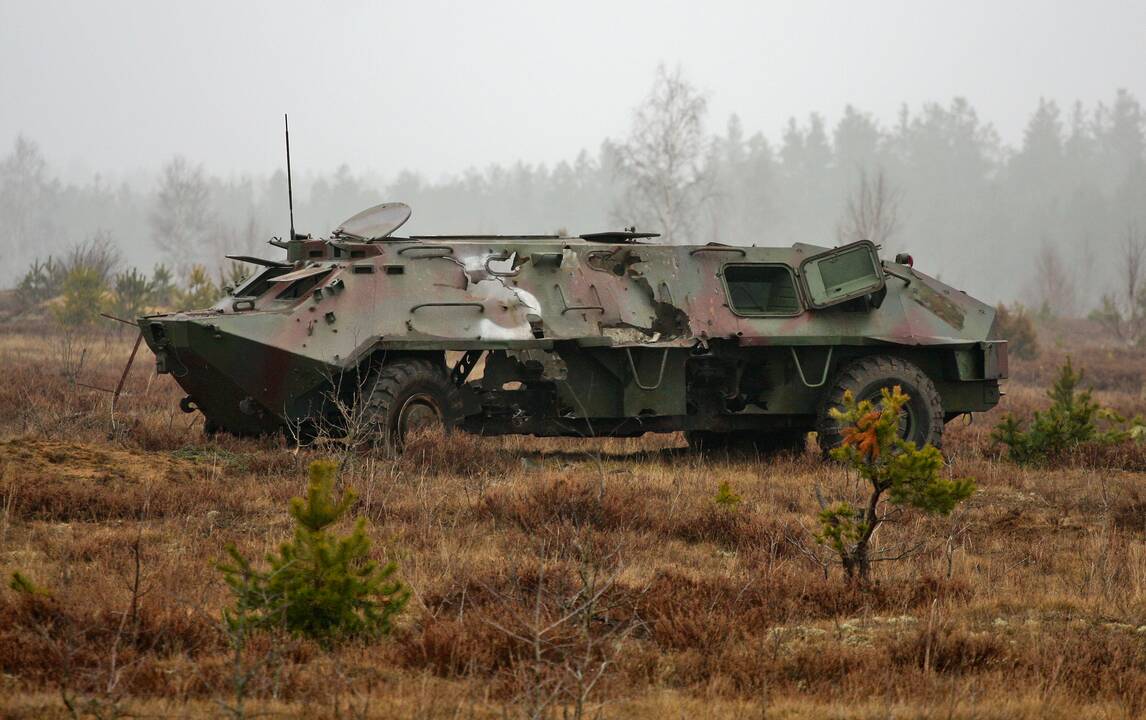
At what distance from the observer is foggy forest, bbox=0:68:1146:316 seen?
293ft

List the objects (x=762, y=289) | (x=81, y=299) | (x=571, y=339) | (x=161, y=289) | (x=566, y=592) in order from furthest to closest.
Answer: (x=161, y=289) < (x=81, y=299) < (x=762, y=289) < (x=571, y=339) < (x=566, y=592)

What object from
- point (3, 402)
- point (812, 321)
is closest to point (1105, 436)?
point (812, 321)

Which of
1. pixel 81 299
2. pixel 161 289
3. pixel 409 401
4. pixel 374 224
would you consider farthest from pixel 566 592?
pixel 161 289

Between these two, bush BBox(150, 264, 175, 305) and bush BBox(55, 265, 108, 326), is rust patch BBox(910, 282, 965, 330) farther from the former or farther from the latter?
bush BBox(150, 264, 175, 305)

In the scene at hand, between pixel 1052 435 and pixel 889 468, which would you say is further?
pixel 1052 435

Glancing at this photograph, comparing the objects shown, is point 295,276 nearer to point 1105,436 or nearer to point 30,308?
point 1105,436

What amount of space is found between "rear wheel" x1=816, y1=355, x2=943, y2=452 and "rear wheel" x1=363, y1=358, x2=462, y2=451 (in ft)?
11.2

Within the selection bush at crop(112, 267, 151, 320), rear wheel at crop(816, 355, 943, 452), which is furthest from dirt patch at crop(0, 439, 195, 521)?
bush at crop(112, 267, 151, 320)

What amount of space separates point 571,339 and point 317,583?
632 centimetres

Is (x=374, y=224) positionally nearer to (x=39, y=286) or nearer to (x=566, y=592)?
(x=566, y=592)

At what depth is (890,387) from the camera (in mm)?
13234

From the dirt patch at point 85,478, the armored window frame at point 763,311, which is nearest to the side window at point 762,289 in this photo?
the armored window frame at point 763,311

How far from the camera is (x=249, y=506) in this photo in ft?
31.1

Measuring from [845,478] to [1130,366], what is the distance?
2066 cm
